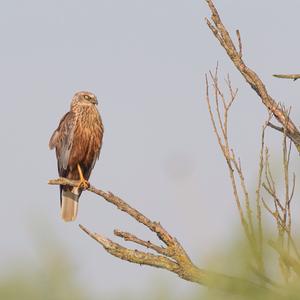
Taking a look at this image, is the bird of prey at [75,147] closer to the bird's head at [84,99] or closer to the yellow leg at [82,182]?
the yellow leg at [82,182]

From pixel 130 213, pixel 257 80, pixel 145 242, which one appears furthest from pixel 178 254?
pixel 257 80

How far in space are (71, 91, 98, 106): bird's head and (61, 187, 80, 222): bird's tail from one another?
1574 mm

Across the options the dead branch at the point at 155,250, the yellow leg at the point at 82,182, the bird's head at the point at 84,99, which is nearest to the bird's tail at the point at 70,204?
the yellow leg at the point at 82,182

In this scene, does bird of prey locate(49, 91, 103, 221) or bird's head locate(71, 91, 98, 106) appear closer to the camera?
bird of prey locate(49, 91, 103, 221)

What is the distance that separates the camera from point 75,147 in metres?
10.3

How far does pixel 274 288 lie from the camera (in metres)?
1.03

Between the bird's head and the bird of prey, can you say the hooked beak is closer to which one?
the bird's head

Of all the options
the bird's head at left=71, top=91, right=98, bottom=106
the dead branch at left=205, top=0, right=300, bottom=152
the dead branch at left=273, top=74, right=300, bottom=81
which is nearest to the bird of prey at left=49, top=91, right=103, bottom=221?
the bird's head at left=71, top=91, right=98, bottom=106

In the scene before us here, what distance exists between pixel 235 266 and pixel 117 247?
10.4ft

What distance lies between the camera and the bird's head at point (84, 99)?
37.0ft

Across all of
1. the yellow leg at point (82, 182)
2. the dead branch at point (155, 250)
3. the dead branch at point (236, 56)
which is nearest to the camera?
the dead branch at point (155, 250)

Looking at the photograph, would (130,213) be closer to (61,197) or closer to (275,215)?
(275,215)

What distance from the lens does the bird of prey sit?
10.3 meters

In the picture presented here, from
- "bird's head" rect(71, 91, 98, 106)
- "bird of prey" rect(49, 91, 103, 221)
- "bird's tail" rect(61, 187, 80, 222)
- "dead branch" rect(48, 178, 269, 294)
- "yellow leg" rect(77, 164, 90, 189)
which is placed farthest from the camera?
"bird's head" rect(71, 91, 98, 106)
